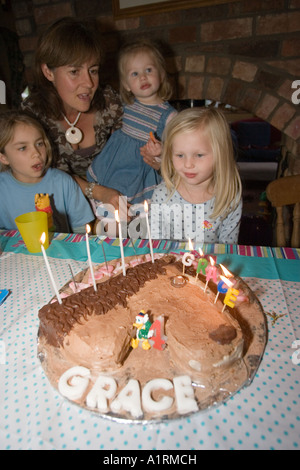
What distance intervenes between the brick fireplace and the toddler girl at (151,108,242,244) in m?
1.15

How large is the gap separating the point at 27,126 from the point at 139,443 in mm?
1773

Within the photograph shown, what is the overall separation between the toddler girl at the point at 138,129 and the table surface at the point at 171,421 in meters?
1.20

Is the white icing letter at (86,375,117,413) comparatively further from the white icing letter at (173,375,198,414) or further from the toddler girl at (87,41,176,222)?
the toddler girl at (87,41,176,222)

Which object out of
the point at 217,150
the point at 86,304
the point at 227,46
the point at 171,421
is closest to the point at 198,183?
the point at 217,150

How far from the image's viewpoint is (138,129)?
213 cm

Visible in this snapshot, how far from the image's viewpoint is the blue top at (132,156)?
6.86 feet

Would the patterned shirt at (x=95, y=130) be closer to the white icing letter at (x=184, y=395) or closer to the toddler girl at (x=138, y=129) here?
the toddler girl at (x=138, y=129)

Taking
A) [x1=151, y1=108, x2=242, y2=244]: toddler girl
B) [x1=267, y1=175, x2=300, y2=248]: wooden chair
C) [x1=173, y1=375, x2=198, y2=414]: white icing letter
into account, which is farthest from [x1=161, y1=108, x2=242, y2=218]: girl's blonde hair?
[x1=173, y1=375, x2=198, y2=414]: white icing letter

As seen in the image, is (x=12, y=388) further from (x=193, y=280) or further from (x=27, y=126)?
(x=27, y=126)

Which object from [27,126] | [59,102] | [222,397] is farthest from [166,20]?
[222,397]

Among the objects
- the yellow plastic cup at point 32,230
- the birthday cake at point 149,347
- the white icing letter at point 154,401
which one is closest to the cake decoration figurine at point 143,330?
the birthday cake at point 149,347

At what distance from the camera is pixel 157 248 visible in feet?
4.87

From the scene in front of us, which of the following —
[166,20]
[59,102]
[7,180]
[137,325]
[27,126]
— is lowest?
[137,325]

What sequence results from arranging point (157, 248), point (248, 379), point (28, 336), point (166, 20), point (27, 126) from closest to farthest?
point (248, 379) < point (28, 336) < point (157, 248) < point (27, 126) < point (166, 20)
